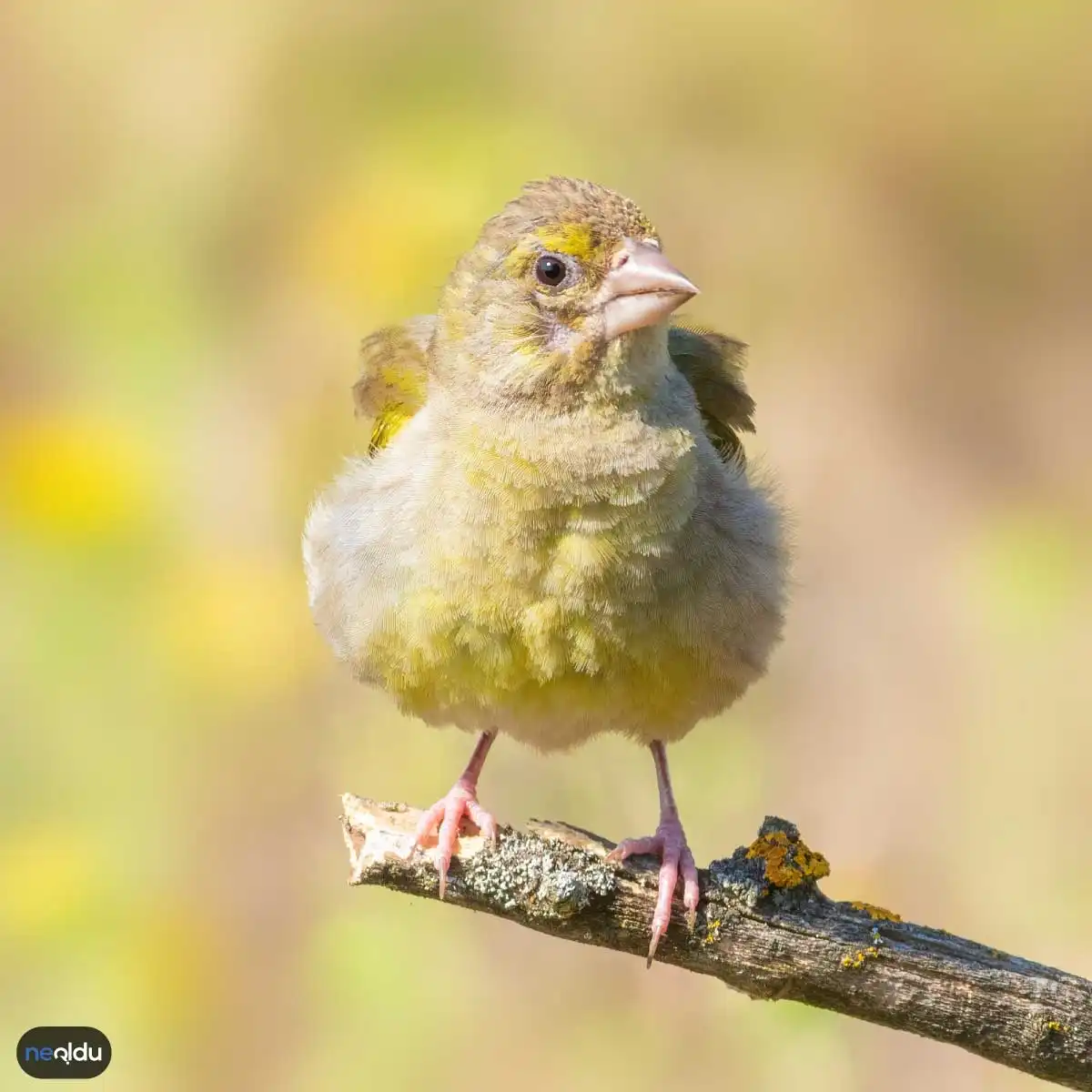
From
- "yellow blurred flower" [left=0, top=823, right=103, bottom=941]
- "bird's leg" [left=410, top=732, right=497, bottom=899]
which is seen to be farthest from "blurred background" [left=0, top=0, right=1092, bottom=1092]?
"bird's leg" [left=410, top=732, right=497, bottom=899]

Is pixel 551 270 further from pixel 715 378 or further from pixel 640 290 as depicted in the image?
pixel 715 378

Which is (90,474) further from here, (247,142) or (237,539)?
(247,142)

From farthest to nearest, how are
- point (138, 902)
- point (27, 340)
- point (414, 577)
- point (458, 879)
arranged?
point (27, 340) < point (138, 902) < point (414, 577) < point (458, 879)

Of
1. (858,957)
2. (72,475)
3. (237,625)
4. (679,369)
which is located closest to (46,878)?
(237,625)

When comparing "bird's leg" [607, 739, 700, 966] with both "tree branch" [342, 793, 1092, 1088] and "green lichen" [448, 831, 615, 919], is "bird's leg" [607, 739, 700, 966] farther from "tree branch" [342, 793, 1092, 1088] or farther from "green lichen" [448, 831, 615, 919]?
"green lichen" [448, 831, 615, 919]

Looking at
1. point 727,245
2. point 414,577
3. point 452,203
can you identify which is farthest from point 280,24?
point 414,577

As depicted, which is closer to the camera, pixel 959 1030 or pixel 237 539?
pixel 959 1030
